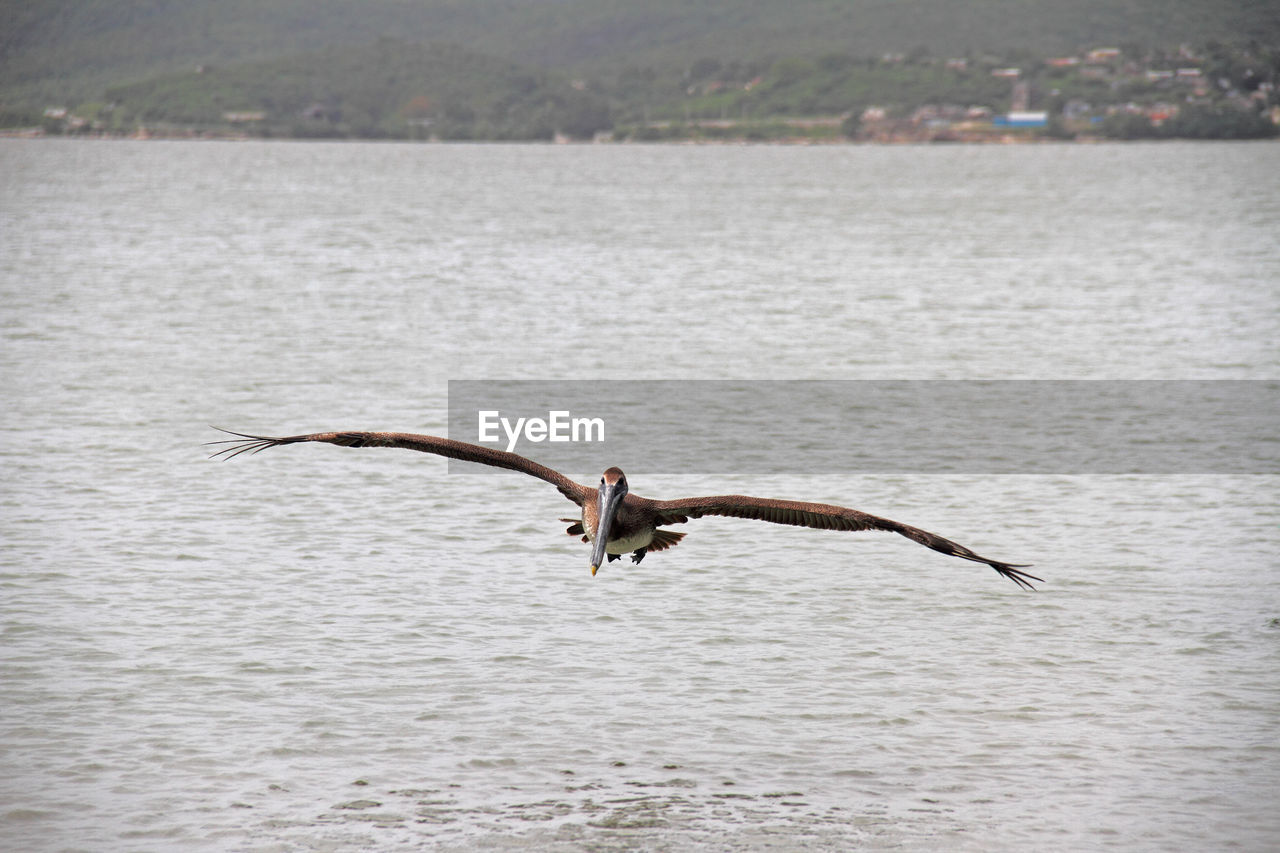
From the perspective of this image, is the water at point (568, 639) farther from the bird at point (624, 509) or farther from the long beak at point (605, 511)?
the long beak at point (605, 511)

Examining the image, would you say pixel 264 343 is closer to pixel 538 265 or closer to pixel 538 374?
pixel 538 374

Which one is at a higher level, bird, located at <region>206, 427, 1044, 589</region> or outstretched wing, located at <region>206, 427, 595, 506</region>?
outstretched wing, located at <region>206, 427, 595, 506</region>

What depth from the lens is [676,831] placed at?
12.9 m

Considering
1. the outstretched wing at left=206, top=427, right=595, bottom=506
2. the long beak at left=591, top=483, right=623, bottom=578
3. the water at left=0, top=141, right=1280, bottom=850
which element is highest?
the outstretched wing at left=206, top=427, right=595, bottom=506

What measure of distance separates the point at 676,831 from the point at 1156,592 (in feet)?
29.4

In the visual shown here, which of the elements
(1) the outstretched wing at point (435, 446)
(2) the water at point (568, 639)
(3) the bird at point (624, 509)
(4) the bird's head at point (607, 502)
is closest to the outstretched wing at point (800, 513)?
(3) the bird at point (624, 509)

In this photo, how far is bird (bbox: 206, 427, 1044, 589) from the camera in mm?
12570

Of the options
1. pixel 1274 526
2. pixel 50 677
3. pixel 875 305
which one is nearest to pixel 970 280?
pixel 875 305

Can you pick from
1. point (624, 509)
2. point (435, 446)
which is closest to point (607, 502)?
point (624, 509)

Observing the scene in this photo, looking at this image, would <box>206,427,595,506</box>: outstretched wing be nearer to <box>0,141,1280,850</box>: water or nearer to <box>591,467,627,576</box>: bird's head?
<box>591,467,627,576</box>: bird's head

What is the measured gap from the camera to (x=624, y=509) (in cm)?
1421

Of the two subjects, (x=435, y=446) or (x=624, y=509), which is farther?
(x=624, y=509)

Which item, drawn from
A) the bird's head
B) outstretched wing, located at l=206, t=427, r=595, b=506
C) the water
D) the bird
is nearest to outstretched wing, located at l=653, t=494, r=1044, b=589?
the bird

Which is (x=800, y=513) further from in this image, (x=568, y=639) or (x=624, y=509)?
(x=568, y=639)
